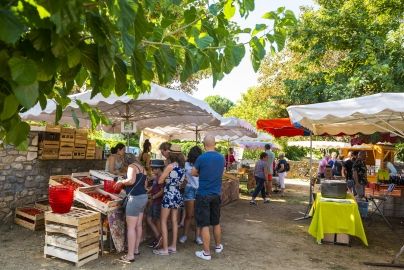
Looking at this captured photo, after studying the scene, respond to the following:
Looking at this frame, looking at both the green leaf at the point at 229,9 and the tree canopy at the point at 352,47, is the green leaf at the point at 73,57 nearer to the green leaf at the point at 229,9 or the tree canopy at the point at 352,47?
the green leaf at the point at 229,9

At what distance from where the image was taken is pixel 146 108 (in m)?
8.19

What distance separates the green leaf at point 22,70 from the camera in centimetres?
108

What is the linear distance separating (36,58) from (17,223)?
23.0 feet

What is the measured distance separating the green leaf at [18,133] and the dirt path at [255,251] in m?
4.17

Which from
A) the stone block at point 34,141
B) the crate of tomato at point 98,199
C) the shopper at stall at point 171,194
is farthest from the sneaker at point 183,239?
the stone block at point 34,141

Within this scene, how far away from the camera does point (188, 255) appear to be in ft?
19.1

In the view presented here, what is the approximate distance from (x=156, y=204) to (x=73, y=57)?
5084mm

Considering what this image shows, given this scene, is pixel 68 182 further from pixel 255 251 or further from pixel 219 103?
pixel 219 103

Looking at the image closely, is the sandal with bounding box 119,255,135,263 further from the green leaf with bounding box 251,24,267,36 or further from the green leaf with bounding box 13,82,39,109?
the green leaf with bounding box 13,82,39,109

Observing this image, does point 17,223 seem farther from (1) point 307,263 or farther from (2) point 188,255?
(1) point 307,263

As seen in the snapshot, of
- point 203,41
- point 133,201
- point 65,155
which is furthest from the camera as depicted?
point 65,155

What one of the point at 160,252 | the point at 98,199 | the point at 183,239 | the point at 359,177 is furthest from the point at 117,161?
the point at 359,177

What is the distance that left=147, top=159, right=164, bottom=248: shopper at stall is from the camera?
20.0ft

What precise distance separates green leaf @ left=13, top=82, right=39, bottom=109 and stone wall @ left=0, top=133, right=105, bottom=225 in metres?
6.63
